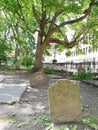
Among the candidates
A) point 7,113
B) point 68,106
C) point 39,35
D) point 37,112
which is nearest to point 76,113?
point 68,106

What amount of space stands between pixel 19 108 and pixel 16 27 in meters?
24.9

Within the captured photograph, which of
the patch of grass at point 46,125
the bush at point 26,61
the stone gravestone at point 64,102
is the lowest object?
the patch of grass at point 46,125

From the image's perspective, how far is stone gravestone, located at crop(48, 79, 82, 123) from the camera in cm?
597

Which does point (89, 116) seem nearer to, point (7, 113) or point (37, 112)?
point (37, 112)

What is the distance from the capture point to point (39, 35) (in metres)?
23.5

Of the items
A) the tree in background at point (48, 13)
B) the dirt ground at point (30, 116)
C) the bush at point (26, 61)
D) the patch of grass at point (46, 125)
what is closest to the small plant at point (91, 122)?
the dirt ground at point (30, 116)

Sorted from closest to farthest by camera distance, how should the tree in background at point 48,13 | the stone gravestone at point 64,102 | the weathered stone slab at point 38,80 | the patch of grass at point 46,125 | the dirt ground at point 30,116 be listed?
1. the patch of grass at point 46,125
2. the dirt ground at point 30,116
3. the stone gravestone at point 64,102
4. the weathered stone slab at point 38,80
5. the tree in background at point 48,13

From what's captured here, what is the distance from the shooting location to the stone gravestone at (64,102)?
5.97 meters

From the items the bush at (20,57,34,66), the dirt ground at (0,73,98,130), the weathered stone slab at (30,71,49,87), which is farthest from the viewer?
the bush at (20,57,34,66)

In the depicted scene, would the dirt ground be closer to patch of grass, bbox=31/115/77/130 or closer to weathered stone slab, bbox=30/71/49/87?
patch of grass, bbox=31/115/77/130

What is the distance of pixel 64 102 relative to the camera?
6.00m

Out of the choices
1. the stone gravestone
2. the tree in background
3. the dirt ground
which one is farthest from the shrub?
the stone gravestone

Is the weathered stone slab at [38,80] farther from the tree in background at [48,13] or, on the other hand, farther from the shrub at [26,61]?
the shrub at [26,61]

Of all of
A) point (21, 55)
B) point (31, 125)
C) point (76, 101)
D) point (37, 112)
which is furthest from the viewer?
point (21, 55)
